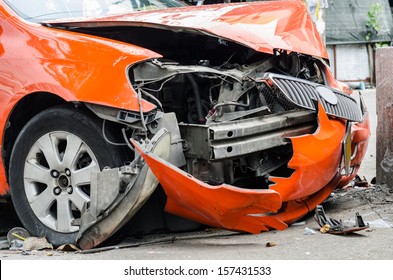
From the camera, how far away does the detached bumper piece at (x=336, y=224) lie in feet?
17.1

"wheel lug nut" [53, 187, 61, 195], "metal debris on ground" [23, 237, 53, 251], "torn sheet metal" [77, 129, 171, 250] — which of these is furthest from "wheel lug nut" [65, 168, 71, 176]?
"metal debris on ground" [23, 237, 53, 251]

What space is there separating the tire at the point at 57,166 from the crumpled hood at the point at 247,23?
2.31 ft

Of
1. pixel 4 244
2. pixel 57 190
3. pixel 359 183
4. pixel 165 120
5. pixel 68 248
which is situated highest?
pixel 165 120

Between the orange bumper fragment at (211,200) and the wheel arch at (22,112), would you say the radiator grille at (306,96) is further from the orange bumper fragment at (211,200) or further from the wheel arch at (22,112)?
the wheel arch at (22,112)

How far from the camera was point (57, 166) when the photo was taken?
5.23 meters

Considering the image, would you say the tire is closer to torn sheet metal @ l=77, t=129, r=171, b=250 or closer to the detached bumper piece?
torn sheet metal @ l=77, t=129, r=171, b=250

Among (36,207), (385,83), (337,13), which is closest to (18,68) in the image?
(36,207)

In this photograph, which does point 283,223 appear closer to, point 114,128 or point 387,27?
point 114,128

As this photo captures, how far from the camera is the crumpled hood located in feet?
17.0

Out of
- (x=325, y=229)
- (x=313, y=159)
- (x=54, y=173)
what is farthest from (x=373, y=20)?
(x=54, y=173)

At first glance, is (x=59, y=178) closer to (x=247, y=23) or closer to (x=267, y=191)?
(x=267, y=191)

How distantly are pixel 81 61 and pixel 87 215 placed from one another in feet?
3.17

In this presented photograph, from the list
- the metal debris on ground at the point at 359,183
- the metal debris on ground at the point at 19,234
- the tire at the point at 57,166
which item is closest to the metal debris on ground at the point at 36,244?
the tire at the point at 57,166

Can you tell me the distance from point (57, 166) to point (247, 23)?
157 centimetres
